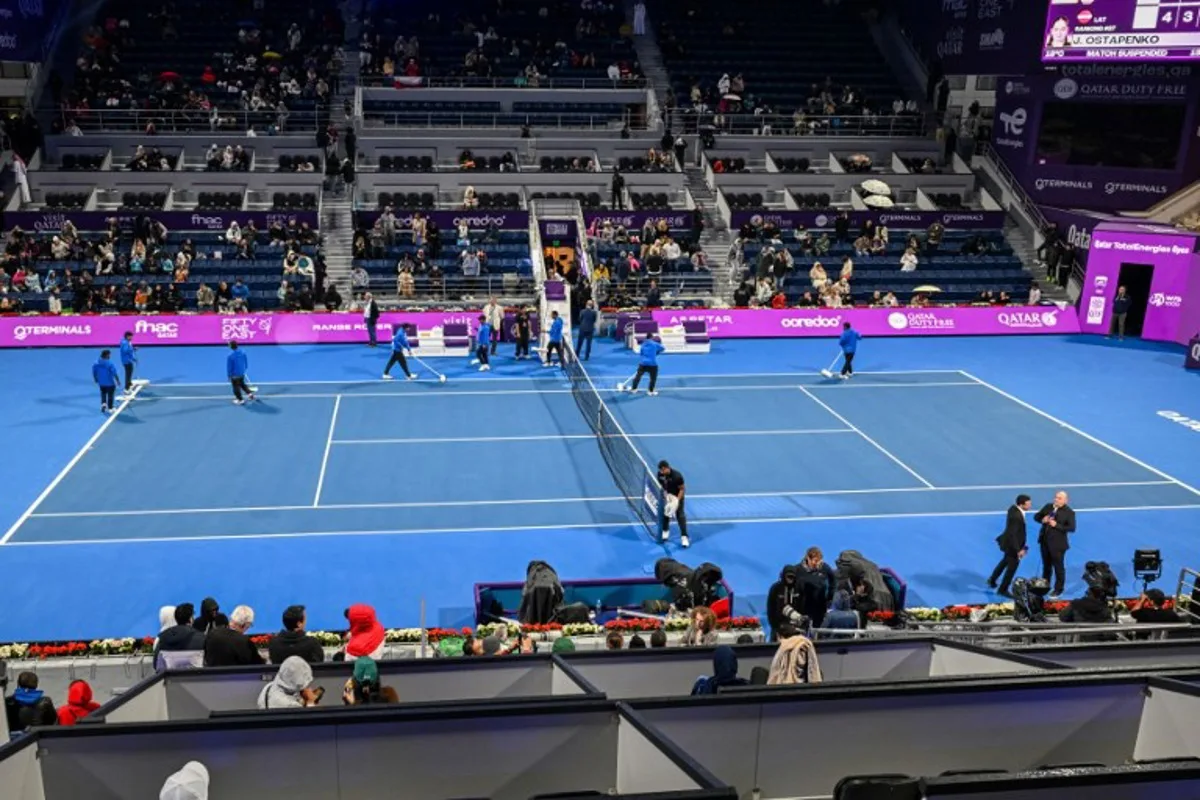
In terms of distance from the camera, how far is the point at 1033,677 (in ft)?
25.2

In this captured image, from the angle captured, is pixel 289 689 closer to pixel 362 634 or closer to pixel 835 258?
pixel 362 634

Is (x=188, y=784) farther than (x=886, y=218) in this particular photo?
No

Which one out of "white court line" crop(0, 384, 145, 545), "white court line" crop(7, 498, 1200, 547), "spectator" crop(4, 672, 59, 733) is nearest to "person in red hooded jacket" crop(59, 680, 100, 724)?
"spectator" crop(4, 672, 59, 733)

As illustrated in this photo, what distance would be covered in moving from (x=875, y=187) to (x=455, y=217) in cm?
1685

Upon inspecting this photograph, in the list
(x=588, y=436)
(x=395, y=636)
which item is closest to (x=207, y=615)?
(x=395, y=636)

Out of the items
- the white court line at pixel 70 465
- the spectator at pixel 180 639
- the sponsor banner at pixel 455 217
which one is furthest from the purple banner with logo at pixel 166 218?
the spectator at pixel 180 639

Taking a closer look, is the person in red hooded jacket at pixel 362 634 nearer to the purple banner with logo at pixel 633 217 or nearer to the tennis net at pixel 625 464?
the tennis net at pixel 625 464

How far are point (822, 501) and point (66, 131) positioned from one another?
35.3 m

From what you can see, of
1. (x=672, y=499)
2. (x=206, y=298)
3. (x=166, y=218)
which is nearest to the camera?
(x=672, y=499)

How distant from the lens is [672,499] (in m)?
17.9

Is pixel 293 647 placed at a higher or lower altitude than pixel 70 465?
higher

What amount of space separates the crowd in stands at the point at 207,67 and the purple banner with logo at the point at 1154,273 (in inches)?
1203

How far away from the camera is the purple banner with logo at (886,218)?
4203cm

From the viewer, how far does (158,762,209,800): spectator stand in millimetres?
6543
